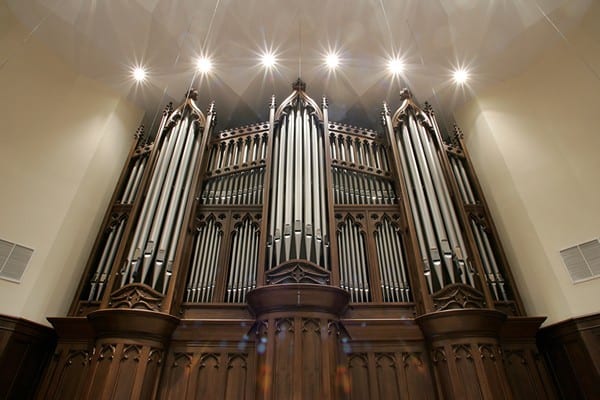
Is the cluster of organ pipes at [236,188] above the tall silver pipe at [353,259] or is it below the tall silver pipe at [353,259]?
above

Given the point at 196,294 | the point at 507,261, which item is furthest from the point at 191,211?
the point at 507,261

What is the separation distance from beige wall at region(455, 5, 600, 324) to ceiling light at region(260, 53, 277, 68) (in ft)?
14.8

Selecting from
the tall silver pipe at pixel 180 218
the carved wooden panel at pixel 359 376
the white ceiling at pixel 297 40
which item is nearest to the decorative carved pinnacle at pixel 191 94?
the white ceiling at pixel 297 40

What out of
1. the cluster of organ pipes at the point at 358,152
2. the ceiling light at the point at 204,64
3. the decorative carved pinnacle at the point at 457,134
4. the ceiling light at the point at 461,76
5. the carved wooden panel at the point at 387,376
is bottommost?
the carved wooden panel at the point at 387,376

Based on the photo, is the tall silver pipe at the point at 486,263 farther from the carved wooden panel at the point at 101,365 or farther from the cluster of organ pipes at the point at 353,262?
the carved wooden panel at the point at 101,365

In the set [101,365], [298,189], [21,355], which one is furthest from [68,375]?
[298,189]

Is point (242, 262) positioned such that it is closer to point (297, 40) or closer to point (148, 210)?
point (148, 210)

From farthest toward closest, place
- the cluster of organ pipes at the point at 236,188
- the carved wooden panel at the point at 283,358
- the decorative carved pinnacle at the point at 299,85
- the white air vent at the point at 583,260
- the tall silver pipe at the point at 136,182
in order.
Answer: the decorative carved pinnacle at the point at 299,85 → the tall silver pipe at the point at 136,182 → the cluster of organ pipes at the point at 236,188 → the white air vent at the point at 583,260 → the carved wooden panel at the point at 283,358

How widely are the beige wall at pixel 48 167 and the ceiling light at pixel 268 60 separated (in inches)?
129

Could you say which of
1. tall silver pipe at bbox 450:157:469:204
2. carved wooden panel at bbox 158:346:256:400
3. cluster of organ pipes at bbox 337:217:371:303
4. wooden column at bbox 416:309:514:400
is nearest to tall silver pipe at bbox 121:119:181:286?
carved wooden panel at bbox 158:346:256:400

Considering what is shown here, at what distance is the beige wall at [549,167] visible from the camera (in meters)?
4.84

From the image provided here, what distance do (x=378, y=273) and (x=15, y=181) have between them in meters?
5.50

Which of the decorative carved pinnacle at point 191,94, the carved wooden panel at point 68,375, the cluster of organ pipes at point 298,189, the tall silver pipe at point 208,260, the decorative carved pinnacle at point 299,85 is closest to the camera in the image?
the carved wooden panel at point 68,375

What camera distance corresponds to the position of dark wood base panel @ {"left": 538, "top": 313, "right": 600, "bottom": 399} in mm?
4117
